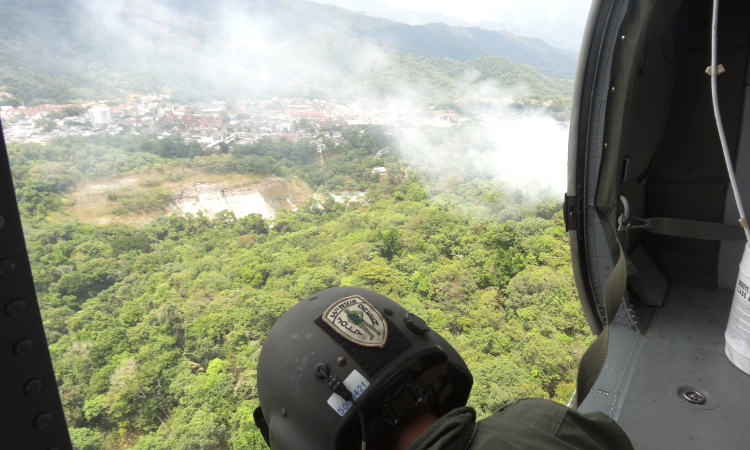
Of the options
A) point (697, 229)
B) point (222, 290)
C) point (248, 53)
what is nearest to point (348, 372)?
point (697, 229)

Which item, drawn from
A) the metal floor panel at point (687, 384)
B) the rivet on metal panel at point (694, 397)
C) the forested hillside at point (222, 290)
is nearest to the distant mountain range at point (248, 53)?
the forested hillside at point (222, 290)

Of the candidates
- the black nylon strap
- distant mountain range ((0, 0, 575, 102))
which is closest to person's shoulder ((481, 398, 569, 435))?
the black nylon strap

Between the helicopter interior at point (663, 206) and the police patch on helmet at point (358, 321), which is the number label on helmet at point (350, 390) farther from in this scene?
the helicopter interior at point (663, 206)

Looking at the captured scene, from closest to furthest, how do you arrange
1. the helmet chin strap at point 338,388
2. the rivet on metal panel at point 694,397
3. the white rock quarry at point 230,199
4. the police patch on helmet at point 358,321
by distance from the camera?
the helmet chin strap at point 338,388
the police patch on helmet at point 358,321
the rivet on metal panel at point 694,397
the white rock quarry at point 230,199

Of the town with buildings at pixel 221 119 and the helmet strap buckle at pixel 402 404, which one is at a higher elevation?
the helmet strap buckle at pixel 402 404

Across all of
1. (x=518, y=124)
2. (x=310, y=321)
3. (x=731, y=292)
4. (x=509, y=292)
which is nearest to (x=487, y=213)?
(x=509, y=292)

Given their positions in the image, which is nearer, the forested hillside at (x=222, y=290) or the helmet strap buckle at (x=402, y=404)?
the helmet strap buckle at (x=402, y=404)

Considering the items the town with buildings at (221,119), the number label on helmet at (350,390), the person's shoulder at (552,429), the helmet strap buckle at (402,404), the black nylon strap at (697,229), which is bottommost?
the town with buildings at (221,119)

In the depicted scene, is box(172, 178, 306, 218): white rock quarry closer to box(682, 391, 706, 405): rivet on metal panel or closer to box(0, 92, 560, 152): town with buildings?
box(0, 92, 560, 152): town with buildings
